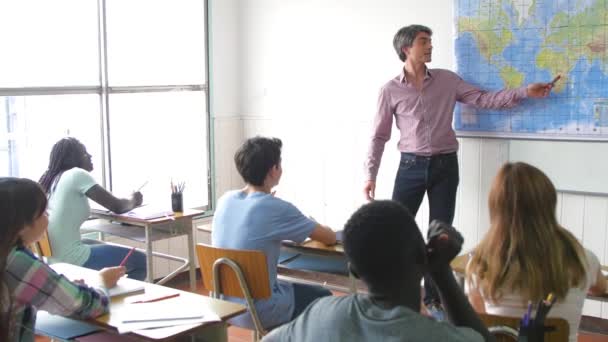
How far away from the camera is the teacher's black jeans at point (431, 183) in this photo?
182 inches

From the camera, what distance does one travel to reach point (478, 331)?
1.80 metres

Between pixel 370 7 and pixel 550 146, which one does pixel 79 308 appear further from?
pixel 370 7

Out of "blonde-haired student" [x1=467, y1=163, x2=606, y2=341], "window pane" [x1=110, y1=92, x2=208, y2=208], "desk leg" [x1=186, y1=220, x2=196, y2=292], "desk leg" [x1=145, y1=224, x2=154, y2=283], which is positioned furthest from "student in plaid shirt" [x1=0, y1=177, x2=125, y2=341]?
"window pane" [x1=110, y1=92, x2=208, y2=208]

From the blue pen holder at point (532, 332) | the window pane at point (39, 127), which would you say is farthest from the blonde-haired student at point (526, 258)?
the window pane at point (39, 127)

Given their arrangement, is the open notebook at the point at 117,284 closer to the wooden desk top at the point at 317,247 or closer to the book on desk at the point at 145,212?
the wooden desk top at the point at 317,247

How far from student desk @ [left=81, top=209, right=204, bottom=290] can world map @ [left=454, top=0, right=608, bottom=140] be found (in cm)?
184

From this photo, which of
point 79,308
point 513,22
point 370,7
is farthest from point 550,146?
point 79,308

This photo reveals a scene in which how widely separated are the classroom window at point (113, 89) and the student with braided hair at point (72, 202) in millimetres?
746

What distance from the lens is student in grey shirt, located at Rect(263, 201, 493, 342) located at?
157 cm

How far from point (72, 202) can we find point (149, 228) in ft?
1.74

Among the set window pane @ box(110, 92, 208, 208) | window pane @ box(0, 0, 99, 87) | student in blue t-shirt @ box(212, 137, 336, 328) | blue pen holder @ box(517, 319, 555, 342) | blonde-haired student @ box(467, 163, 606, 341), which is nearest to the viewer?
blue pen holder @ box(517, 319, 555, 342)

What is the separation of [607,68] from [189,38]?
124 inches

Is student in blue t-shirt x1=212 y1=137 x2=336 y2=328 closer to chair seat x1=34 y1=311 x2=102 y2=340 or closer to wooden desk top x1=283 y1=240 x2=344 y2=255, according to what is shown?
wooden desk top x1=283 y1=240 x2=344 y2=255

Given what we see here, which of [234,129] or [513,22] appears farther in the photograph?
[234,129]
